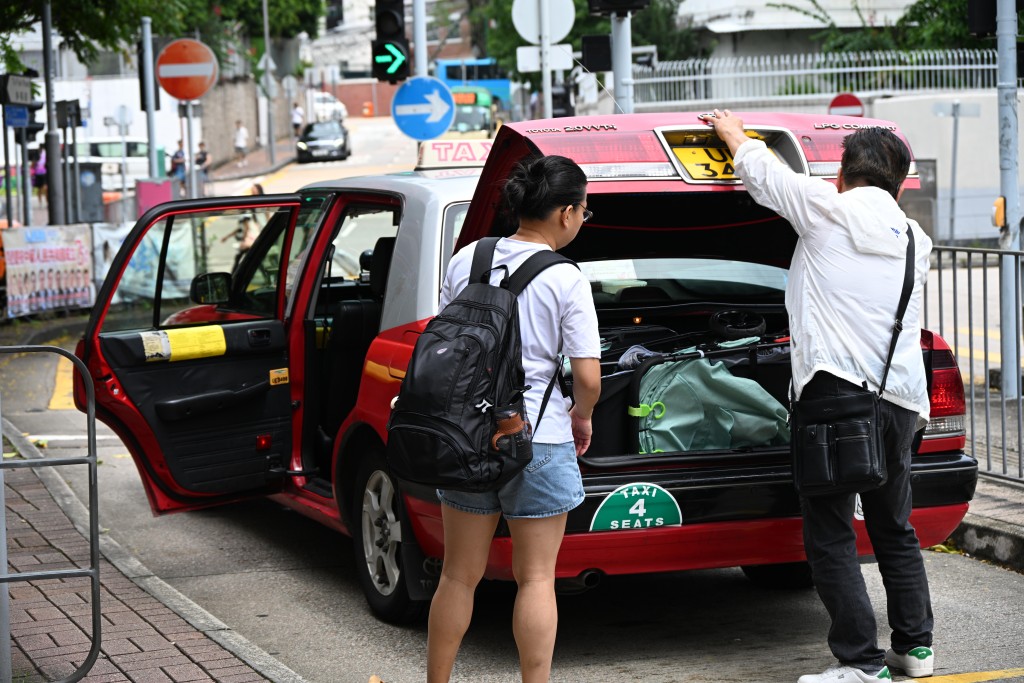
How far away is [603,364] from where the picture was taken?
5.47 meters

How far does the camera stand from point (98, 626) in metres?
4.50

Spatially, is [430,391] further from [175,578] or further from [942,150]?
[942,150]

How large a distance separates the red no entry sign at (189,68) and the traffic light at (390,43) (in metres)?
2.26

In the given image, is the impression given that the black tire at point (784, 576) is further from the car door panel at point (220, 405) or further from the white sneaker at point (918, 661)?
the car door panel at point (220, 405)

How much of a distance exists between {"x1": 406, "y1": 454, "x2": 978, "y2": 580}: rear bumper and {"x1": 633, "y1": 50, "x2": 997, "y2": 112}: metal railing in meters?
24.3

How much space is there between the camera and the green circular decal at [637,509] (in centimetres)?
492

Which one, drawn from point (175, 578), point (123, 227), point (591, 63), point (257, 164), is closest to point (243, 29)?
point (257, 164)

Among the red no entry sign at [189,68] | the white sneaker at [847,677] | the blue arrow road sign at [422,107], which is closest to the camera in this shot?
the white sneaker at [847,677]

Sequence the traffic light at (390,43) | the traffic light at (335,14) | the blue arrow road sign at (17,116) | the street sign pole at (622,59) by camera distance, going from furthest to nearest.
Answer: the traffic light at (335,14), the blue arrow road sign at (17,116), the traffic light at (390,43), the street sign pole at (622,59)

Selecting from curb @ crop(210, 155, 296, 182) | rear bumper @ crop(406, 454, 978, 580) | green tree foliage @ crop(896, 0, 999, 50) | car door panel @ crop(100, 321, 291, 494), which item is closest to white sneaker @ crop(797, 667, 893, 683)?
rear bumper @ crop(406, 454, 978, 580)

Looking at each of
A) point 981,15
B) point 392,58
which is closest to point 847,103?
point 392,58

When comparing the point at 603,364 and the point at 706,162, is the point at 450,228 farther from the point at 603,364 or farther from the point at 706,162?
the point at 706,162

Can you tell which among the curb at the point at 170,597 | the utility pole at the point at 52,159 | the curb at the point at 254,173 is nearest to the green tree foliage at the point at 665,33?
the curb at the point at 254,173

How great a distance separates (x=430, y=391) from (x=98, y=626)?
1.37m
